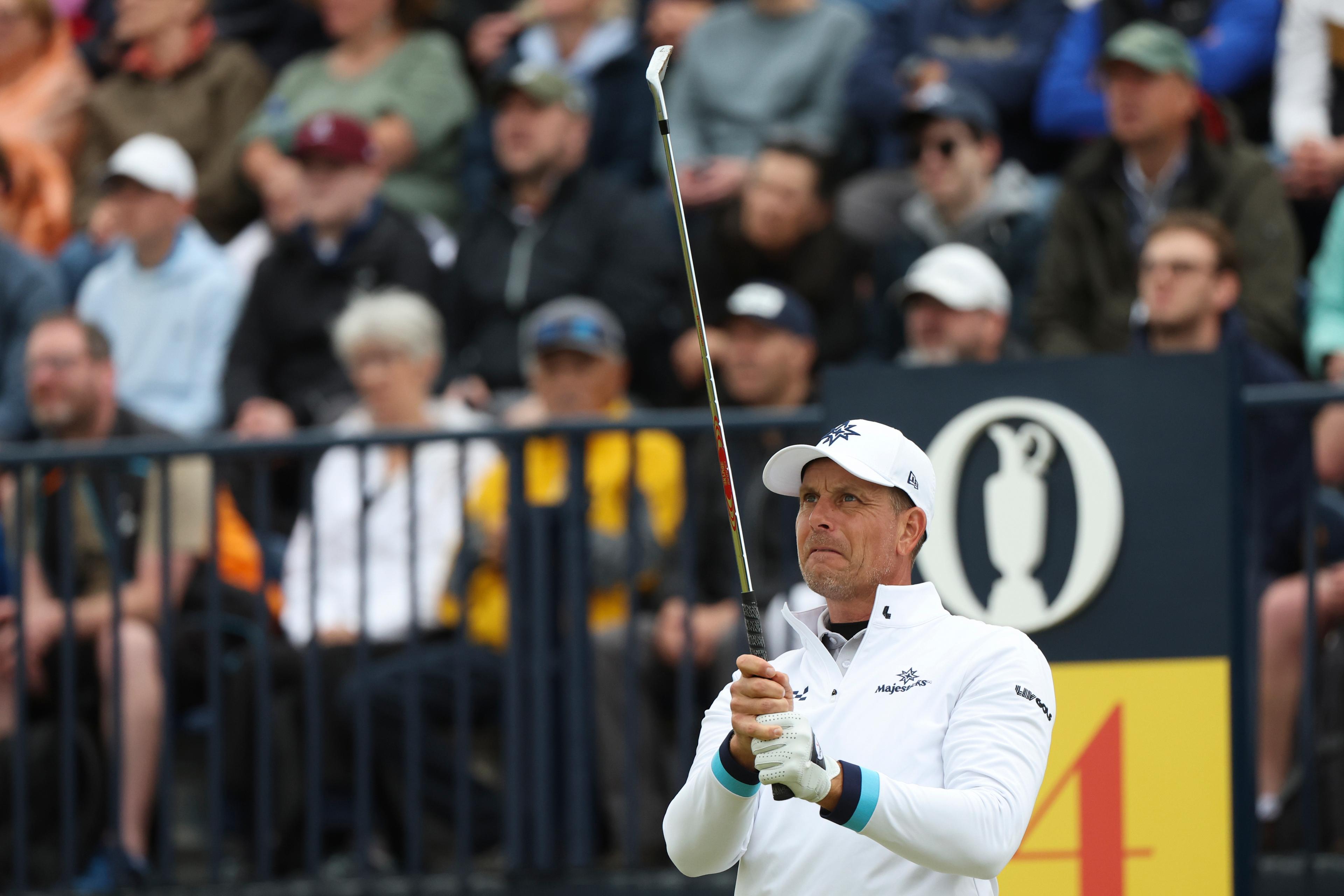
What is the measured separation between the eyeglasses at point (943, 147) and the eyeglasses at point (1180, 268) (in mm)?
1481

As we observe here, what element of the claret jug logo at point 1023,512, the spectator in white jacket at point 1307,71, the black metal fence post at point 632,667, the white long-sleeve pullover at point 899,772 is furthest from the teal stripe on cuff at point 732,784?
the spectator in white jacket at point 1307,71

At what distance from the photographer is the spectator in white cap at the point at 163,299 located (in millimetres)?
9234

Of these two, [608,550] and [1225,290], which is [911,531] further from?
[1225,290]

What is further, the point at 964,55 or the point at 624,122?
the point at 624,122

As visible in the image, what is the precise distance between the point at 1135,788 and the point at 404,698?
2.45 meters

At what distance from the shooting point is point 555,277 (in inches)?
352

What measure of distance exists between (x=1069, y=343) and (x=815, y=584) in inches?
156

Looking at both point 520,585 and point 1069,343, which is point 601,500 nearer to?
point 520,585

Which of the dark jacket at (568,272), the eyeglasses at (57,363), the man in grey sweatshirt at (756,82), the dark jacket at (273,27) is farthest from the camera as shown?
the dark jacket at (273,27)

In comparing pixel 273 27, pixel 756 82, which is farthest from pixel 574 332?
pixel 273 27

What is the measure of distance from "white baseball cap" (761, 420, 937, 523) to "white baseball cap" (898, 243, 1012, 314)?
316 cm

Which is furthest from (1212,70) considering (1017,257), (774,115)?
(774,115)

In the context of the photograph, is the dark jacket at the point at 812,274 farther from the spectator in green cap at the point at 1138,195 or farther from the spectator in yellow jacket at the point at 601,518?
the spectator in yellow jacket at the point at 601,518

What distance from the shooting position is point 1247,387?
20.7 feet
